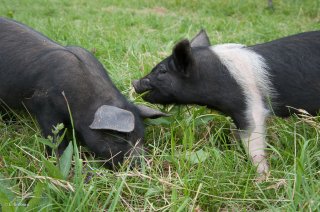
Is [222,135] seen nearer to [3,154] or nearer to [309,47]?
[309,47]

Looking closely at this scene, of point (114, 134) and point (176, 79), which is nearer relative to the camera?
point (114, 134)

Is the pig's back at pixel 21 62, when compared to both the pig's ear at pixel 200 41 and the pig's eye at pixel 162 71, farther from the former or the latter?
the pig's ear at pixel 200 41

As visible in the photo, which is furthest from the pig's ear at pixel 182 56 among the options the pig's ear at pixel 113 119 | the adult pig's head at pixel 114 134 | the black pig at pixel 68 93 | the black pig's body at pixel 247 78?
the pig's ear at pixel 113 119

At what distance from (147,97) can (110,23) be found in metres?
4.75

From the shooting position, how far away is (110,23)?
8875mm

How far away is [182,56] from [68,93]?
1087mm

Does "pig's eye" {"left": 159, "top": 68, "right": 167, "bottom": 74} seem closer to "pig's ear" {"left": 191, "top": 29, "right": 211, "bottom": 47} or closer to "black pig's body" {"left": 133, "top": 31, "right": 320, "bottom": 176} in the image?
"black pig's body" {"left": 133, "top": 31, "right": 320, "bottom": 176}

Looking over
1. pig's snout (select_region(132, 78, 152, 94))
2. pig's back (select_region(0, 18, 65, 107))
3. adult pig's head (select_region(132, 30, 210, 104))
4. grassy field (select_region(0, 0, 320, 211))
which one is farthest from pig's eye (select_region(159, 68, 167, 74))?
pig's back (select_region(0, 18, 65, 107))

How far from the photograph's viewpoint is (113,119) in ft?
10.9

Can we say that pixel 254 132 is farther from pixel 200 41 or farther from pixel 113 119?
pixel 200 41

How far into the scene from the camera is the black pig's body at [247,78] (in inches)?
158

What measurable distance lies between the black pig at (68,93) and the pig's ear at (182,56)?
57 cm

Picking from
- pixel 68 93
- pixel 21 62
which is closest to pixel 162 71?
pixel 68 93

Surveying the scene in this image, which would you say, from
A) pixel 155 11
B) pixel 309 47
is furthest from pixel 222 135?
pixel 155 11
